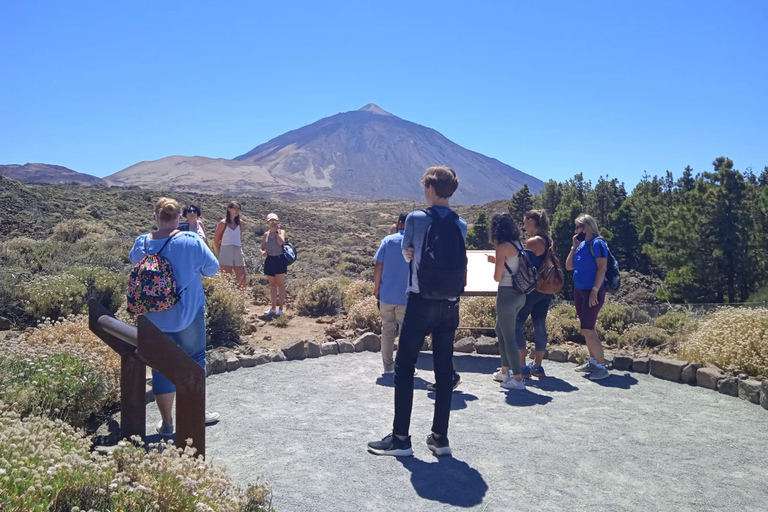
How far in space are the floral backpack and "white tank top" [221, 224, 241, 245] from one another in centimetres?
526

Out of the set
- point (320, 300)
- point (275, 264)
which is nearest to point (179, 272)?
point (275, 264)

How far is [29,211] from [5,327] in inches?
631

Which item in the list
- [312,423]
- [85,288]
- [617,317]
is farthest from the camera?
[617,317]

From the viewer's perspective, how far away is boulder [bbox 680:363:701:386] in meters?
6.02

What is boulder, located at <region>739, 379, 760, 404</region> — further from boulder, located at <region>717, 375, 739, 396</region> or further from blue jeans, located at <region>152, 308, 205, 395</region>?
blue jeans, located at <region>152, 308, 205, 395</region>

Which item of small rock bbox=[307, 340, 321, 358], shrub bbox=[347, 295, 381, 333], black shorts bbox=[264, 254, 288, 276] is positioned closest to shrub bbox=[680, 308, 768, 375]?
shrub bbox=[347, 295, 381, 333]

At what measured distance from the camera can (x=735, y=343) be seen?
20.0 ft

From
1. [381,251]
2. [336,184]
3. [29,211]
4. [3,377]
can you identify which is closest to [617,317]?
[381,251]

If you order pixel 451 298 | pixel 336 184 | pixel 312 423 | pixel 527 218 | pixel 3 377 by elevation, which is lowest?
pixel 312 423

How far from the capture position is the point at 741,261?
746 inches

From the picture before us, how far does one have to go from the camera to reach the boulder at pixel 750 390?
5.36 metres

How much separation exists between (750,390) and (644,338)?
2.46m

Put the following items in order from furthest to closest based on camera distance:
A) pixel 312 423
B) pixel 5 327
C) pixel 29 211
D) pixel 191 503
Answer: pixel 29 211, pixel 5 327, pixel 312 423, pixel 191 503

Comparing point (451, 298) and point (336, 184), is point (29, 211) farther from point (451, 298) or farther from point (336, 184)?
point (336, 184)
